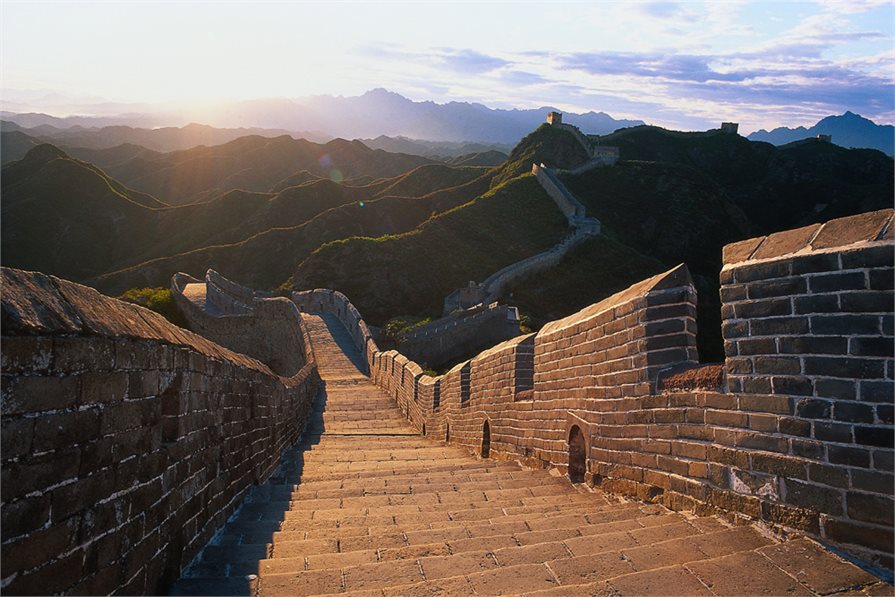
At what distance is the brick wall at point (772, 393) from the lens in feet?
9.99

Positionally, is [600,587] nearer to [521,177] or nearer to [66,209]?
[521,177]

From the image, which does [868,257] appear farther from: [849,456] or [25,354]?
[25,354]

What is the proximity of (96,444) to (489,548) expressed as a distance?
1981mm

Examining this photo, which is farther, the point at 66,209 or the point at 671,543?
the point at 66,209

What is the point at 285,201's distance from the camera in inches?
2793

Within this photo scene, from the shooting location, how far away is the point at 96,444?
2586mm

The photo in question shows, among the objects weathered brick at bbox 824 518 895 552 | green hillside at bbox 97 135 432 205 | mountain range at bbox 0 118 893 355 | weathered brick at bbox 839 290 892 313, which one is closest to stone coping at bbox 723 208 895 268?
weathered brick at bbox 839 290 892 313

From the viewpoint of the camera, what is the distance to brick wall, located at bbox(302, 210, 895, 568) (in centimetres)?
304

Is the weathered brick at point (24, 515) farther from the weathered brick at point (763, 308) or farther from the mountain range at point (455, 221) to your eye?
the mountain range at point (455, 221)

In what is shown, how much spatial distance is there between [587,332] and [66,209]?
251 feet

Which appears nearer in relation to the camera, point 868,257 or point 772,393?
point 868,257

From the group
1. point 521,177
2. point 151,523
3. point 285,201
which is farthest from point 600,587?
point 285,201

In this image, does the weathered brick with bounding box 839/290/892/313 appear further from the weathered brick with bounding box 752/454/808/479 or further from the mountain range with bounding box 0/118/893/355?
the mountain range with bounding box 0/118/893/355

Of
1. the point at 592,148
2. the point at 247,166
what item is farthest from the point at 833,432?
the point at 247,166
